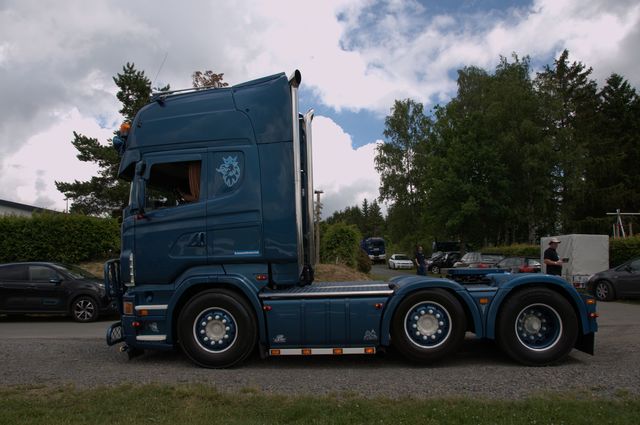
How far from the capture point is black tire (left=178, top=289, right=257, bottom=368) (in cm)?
664

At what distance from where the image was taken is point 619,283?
16328 millimetres

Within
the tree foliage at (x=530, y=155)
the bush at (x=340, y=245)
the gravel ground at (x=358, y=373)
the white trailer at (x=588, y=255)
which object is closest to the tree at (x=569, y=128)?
the tree foliage at (x=530, y=155)

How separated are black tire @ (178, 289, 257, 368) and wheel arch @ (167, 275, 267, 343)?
0.25 feet

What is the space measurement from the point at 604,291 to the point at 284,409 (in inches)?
598

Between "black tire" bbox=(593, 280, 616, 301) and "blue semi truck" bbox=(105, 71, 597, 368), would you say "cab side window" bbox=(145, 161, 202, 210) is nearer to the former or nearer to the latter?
"blue semi truck" bbox=(105, 71, 597, 368)

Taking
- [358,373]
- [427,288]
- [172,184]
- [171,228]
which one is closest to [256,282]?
[171,228]

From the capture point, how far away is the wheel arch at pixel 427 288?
655cm

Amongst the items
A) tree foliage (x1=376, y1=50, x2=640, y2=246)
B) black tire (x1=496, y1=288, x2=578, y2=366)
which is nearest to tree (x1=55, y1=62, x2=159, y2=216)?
tree foliage (x1=376, y1=50, x2=640, y2=246)

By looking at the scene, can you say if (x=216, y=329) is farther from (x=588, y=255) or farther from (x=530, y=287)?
(x=588, y=255)

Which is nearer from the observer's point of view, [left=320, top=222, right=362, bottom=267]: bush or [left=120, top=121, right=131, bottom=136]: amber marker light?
[left=120, top=121, right=131, bottom=136]: amber marker light

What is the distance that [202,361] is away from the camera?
672 centimetres

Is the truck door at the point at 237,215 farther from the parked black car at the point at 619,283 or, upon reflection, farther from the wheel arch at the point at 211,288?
the parked black car at the point at 619,283

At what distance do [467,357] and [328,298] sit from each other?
218 centimetres

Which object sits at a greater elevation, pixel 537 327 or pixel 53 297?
pixel 53 297
